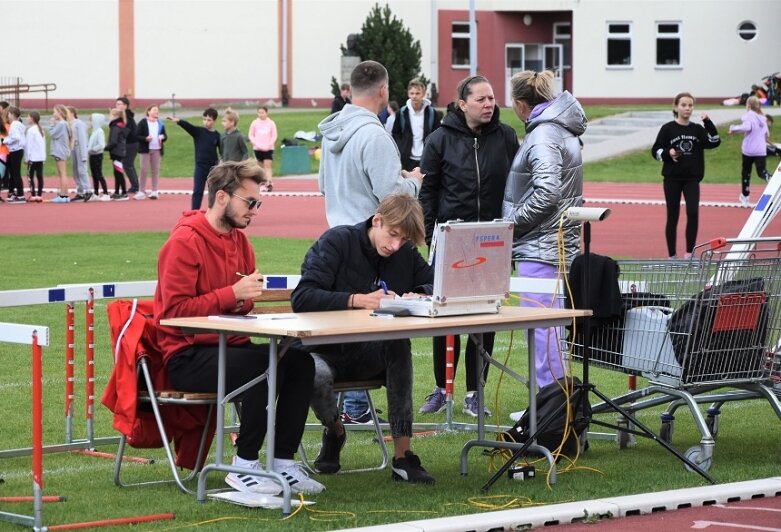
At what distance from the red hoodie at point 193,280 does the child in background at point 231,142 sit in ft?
54.7

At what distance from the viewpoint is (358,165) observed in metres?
8.73

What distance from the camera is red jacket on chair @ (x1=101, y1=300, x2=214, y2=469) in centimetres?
709

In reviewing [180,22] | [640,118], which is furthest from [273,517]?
[180,22]

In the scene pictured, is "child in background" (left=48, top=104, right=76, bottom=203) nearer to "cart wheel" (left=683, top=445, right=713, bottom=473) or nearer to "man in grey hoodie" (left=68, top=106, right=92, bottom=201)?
"man in grey hoodie" (left=68, top=106, right=92, bottom=201)

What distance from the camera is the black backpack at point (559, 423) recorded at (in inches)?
308

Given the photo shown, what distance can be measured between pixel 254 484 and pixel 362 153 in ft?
8.20

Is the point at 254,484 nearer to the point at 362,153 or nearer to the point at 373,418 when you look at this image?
the point at 373,418

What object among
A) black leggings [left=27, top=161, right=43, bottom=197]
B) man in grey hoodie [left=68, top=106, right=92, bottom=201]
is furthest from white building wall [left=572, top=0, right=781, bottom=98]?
black leggings [left=27, top=161, right=43, bottom=197]

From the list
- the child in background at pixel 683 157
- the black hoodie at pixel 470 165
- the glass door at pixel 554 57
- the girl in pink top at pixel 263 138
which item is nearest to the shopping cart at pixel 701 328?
the black hoodie at pixel 470 165

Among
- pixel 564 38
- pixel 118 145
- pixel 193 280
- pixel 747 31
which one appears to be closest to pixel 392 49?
pixel 564 38

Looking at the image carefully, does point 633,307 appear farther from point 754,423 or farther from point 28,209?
point 28,209

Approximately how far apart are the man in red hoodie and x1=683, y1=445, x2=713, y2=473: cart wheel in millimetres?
2020

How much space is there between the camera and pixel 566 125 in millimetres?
9016

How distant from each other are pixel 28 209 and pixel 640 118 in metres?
26.7
